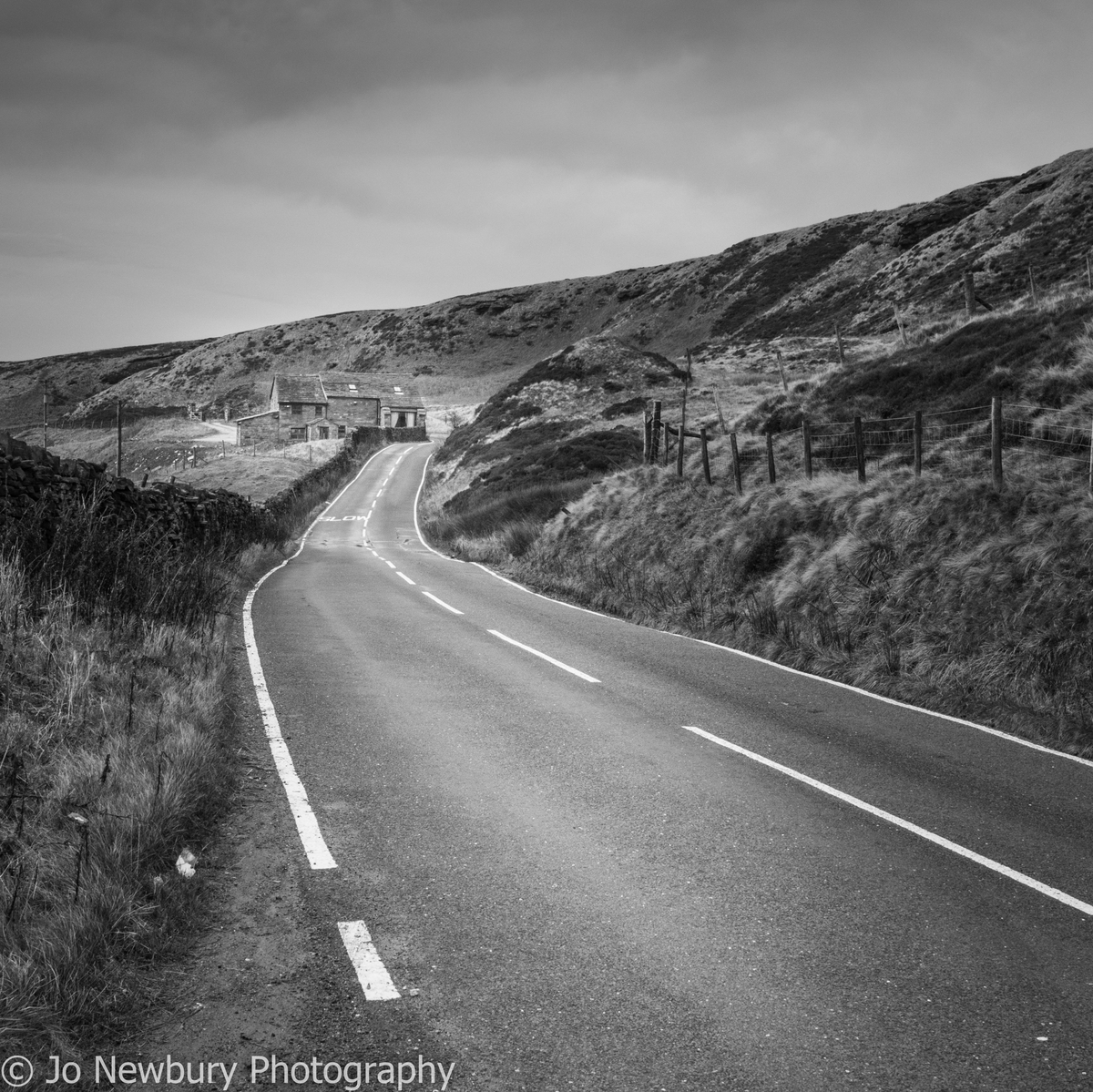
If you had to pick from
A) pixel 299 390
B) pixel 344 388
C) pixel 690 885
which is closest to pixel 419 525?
pixel 690 885

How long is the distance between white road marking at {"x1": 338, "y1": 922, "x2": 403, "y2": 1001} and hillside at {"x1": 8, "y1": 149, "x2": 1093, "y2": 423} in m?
37.8

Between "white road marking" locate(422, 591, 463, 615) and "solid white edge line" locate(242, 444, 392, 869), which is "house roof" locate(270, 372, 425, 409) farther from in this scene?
"solid white edge line" locate(242, 444, 392, 869)

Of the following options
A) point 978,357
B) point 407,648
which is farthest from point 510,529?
point 407,648

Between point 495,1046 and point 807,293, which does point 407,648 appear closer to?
point 495,1046

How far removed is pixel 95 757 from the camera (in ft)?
20.1

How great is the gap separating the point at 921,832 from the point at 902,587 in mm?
6932

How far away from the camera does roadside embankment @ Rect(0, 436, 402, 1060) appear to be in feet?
12.5

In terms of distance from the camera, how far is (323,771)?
279 inches

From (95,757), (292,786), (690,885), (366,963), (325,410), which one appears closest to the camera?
(366,963)

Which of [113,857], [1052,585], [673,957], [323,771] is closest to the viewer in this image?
[673,957]

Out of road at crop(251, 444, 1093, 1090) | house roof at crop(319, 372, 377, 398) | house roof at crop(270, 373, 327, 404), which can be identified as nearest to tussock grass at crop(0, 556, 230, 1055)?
road at crop(251, 444, 1093, 1090)

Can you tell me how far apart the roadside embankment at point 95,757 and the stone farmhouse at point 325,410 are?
8251 cm

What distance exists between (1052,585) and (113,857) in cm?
986

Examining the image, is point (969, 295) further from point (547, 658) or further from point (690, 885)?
point (690, 885)
